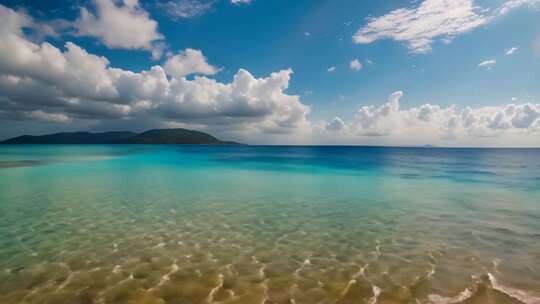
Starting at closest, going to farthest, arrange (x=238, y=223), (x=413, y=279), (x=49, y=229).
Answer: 1. (x=413, y=279)
2. (x=49, y=229)
3. (x=238, y=223)

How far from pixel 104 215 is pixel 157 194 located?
6.71 metres

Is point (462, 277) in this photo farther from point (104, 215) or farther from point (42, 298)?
point (104, 215)

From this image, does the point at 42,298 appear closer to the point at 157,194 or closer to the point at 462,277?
the point at 462,277

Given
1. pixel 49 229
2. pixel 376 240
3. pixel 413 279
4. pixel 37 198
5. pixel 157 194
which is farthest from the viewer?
pixel 157 194

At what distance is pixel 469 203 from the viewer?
1964 centimetres

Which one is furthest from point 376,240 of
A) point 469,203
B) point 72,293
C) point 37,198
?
point 37,198

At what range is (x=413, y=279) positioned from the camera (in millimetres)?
7840

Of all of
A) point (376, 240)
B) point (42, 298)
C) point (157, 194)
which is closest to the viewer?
point (42, 298)

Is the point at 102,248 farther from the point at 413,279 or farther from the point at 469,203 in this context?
the point at 469,203

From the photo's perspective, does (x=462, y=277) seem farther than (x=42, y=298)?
Yes

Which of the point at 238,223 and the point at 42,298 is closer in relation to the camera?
the point at 42,298

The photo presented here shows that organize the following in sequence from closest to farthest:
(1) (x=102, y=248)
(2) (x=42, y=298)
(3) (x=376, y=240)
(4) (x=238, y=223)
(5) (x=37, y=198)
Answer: (2) (x=42, y=298) < (1) (x=102, y=248) < (3) (x=376, y=240) < (4) (x=238, y=223) < (5) (x=37, y=198)

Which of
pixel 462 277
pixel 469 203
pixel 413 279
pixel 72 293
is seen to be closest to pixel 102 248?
pixel 72 293

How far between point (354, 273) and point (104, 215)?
41.4ft
